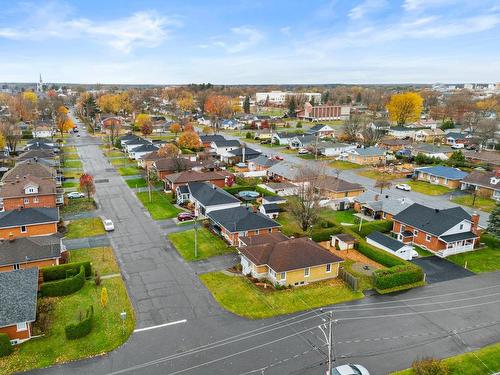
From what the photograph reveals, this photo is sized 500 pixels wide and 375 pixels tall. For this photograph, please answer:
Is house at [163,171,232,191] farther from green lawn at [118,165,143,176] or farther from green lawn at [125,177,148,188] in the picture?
green lawn at [118,165,143,176]

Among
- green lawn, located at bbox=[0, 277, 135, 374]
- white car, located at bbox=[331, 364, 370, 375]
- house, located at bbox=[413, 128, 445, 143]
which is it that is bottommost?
green lawn, located at bbox=[0, 277, 135, 374]

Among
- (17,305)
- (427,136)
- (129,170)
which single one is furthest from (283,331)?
(427,136)

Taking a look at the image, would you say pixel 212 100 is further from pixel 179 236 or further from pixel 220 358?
pixel 220 358

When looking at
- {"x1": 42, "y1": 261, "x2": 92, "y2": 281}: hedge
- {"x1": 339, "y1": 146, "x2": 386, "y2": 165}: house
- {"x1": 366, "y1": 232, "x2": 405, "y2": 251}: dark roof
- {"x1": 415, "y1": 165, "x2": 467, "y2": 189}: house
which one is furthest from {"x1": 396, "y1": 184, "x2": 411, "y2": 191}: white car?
{"x1": 42, "y1": 261, "x2": 92, "y2": 281}: hedge

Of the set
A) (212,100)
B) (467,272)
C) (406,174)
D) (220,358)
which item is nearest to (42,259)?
(220,358)

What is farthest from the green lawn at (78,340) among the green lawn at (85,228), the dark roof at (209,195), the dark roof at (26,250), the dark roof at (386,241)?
the dark roof at (386,241)

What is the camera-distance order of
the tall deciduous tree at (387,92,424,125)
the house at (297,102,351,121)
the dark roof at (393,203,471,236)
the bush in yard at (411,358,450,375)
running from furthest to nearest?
the house at (297,102,351,121) < the tall deciduous tree at (387,92,424,125) < the dark roof at (393,203,471,236) < the bush in yard at (411,358,450,375)

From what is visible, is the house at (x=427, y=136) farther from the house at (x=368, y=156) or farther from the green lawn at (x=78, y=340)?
the green lawn at (x=78, y=340)
